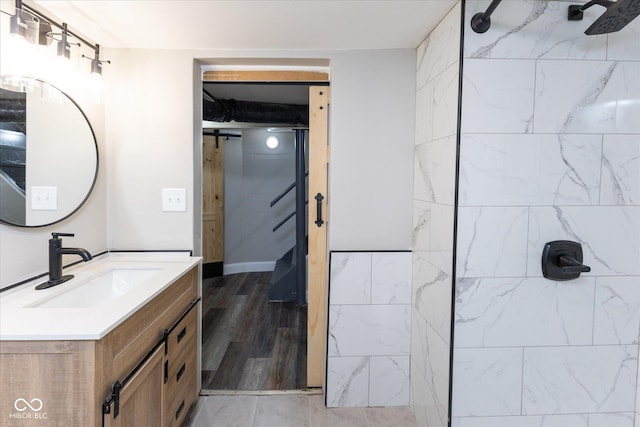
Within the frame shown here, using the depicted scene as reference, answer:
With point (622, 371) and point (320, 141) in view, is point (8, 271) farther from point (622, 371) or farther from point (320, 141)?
point (622, 371)

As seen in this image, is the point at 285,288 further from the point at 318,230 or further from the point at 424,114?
the point at 424,114

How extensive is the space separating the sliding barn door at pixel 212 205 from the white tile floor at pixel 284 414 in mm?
2880

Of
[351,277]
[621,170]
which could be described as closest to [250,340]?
[351,277]

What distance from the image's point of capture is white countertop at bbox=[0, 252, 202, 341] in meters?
1.04

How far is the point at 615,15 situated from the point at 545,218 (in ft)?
2.54

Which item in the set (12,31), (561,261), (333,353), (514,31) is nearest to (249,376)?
(333,353)

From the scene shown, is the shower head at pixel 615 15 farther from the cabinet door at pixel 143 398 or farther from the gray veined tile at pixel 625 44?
the cabinet door at pixel 143 398

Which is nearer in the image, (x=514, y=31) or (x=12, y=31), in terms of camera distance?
(x=12, y=31)

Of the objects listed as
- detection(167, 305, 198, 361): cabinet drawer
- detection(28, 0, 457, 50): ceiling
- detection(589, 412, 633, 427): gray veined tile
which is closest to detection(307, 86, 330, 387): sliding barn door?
detection(28, 0, 457, 50): ceiling

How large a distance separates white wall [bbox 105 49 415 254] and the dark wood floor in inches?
40.3

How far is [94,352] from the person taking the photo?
1056mm

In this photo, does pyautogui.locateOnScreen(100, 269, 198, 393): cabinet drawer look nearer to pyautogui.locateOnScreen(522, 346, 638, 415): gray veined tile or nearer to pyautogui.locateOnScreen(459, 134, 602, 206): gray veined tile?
pyautogui.locateOnScreen(459, 134, 602, 206): gray veined tile

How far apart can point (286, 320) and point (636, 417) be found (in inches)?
103

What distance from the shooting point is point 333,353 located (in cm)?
214
